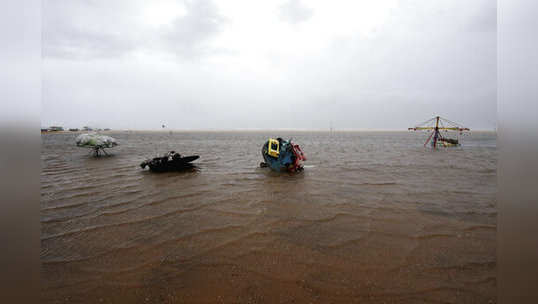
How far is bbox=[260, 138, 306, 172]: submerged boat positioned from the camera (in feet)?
31.6

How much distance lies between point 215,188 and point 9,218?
5914 millimetres

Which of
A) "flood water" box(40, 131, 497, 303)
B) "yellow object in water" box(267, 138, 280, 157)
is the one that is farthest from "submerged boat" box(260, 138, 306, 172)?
"flood water" box(40, 131, 497, 303)

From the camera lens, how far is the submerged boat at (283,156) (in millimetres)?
9644

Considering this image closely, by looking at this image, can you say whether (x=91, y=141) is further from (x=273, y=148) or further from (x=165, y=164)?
(x=273, y=148)

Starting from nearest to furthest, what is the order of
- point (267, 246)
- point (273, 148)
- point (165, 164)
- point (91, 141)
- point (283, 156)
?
point (267, 246) < point (165, 164) < point (283, 156) < point (273, 148) < point (91, 141)

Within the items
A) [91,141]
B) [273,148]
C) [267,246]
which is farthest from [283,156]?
[91,141]

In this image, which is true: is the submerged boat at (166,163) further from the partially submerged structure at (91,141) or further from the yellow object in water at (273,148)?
the partially submerged structure at (91,141)

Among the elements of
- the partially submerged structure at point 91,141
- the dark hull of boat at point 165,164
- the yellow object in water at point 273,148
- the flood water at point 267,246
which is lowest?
the flood water at point 267,246

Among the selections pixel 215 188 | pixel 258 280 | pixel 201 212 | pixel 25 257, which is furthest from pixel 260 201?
pixel 25 257

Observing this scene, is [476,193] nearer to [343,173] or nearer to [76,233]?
[343,173]

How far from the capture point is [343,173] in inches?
362

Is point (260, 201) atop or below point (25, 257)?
below

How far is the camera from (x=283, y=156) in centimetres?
977

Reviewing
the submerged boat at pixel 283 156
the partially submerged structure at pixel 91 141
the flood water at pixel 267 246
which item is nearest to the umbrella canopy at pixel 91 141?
the partially submerged structure at pixel 91 141
